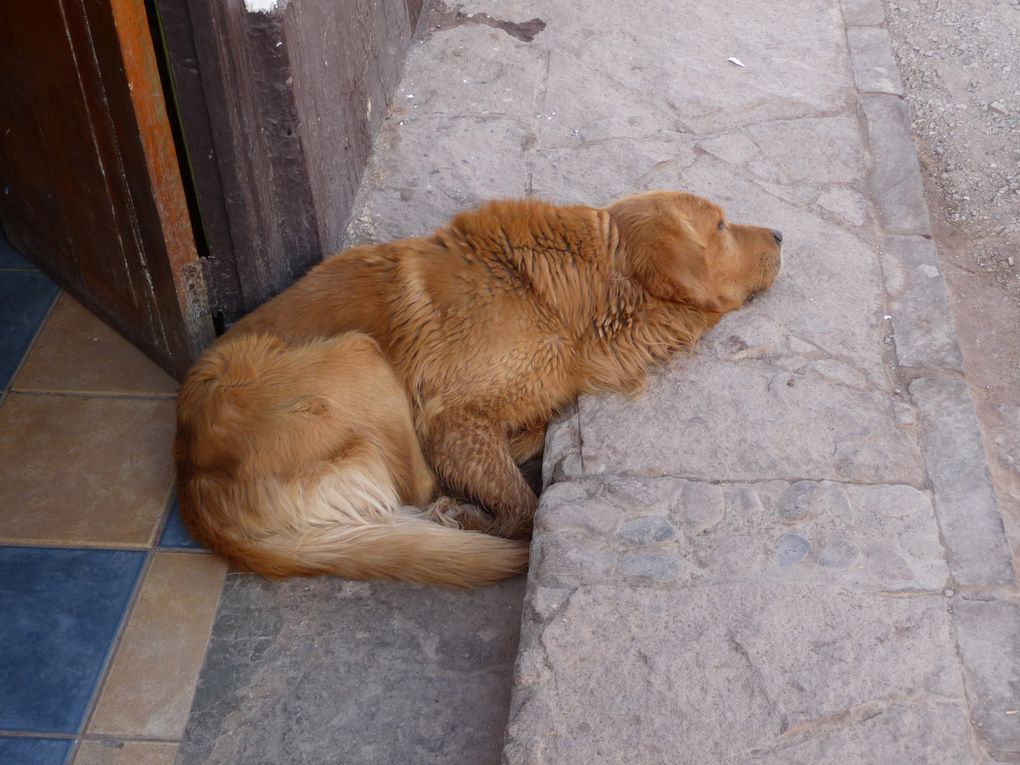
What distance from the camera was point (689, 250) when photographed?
3.57m

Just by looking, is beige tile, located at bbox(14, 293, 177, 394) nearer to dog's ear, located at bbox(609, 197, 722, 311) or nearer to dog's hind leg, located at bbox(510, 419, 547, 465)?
dog's hind leg, located at bbox(510, 419, 547, 465)

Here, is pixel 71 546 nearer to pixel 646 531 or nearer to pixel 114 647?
pixel 114 647

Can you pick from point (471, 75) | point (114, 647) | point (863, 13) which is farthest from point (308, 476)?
point (863, 13)

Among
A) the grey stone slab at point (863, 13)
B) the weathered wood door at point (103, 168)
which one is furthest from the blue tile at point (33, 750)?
the grey stone slab at point (863, 13)

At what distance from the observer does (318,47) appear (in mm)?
4055

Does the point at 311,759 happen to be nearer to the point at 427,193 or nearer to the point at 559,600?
the point at 559,600

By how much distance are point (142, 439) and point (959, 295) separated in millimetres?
3218

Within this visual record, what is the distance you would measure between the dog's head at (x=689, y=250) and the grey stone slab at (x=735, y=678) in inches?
42.6

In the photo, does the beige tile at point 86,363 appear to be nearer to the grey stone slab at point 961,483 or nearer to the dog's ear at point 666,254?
the dog's ear at point 666,254

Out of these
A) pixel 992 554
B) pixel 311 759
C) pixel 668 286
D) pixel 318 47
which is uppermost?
pixel 318 47

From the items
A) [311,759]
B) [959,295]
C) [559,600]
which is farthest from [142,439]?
[959,295]

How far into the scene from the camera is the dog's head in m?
3.57

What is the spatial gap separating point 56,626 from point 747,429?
2.22 meters

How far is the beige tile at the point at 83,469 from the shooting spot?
11.9ft
